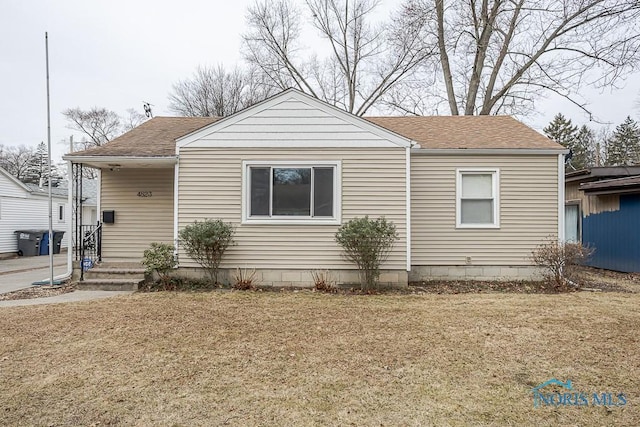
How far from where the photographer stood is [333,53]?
21266 millimetres

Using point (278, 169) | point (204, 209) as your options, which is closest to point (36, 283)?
point (204, 209)

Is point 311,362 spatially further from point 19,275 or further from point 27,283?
point 19,275

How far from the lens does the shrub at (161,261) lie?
24.5 feet

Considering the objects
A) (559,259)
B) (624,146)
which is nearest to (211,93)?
(559,259)

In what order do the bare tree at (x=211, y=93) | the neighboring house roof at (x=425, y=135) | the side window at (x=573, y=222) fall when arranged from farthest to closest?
the bare tree at (x=211, y=93), the side window at (x=573, y=222), the neighboring house roof at (x=425, y=135)

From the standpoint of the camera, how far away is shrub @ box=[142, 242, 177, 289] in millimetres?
7469

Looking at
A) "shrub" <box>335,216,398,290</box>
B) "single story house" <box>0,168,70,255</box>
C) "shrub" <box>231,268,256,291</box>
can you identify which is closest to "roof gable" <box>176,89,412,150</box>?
"shrub" <box>335,216,398,290</box>

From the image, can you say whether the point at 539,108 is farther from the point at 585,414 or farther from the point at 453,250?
the point at 585,414

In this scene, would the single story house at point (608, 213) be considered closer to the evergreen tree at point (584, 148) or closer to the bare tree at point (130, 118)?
the evergreen tree at point (584, 148)

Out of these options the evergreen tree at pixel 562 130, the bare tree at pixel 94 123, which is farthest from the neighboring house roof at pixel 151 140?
the evergreen tree at pixel 562 130

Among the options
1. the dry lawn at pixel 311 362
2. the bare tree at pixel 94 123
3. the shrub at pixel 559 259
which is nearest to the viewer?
the dry lawn at pixel 311 362

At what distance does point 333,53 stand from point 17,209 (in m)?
17.5

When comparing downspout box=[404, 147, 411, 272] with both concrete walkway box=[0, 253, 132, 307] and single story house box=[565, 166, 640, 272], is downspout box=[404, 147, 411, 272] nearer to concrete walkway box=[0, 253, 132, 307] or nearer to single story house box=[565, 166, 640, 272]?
concrete walkway box=[0, 253, 132, 307]

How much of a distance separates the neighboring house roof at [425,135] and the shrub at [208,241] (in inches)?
73.0
